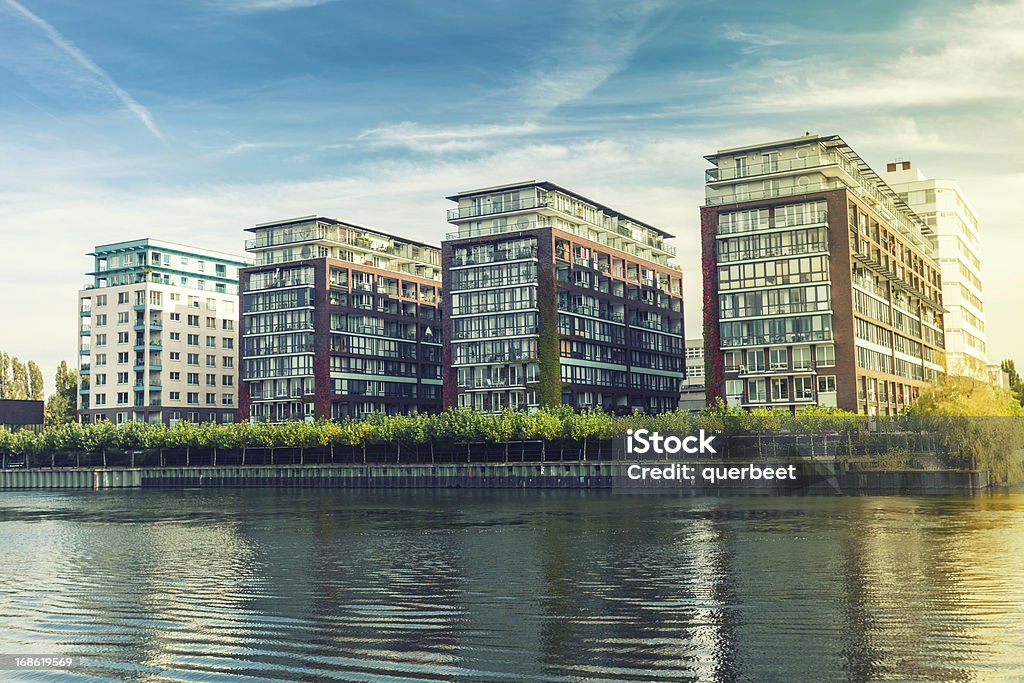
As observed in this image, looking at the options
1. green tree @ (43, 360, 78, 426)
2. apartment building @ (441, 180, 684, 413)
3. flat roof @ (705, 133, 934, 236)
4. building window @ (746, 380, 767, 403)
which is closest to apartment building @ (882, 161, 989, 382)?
flat roof @ (705, 133, 934, 236)

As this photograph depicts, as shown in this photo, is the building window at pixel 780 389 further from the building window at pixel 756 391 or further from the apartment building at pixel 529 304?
the apartment building at pixel 529 304

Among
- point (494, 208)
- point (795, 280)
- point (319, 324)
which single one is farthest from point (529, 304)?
point (795, 280)

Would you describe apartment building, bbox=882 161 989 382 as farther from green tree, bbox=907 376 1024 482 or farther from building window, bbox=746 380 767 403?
green tree, bbox=907 376 1024 482

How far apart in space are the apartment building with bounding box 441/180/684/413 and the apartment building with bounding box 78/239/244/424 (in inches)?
2071

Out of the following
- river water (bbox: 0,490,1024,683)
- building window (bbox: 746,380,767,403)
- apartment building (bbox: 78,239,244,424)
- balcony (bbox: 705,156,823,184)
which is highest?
balcony (bbox: 705,156,823,184)

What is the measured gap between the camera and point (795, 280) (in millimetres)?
121812

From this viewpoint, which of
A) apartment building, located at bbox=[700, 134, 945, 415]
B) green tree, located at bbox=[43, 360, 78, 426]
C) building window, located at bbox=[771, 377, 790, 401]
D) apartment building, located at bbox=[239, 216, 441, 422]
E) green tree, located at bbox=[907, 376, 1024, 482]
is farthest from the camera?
green tree, located at bbox=[43, 360, 78, 426]

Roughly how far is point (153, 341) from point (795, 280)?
105m

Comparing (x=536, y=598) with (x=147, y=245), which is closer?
(x=536, y=598)

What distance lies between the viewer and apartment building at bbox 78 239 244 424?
573ft

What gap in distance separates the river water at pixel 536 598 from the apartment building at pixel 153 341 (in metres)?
107

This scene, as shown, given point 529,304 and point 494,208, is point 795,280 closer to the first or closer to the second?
point 529,304

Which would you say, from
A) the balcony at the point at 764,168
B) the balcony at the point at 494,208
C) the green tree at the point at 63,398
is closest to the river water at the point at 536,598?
the balcony at the point at 764,168

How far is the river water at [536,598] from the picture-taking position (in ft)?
80.3
